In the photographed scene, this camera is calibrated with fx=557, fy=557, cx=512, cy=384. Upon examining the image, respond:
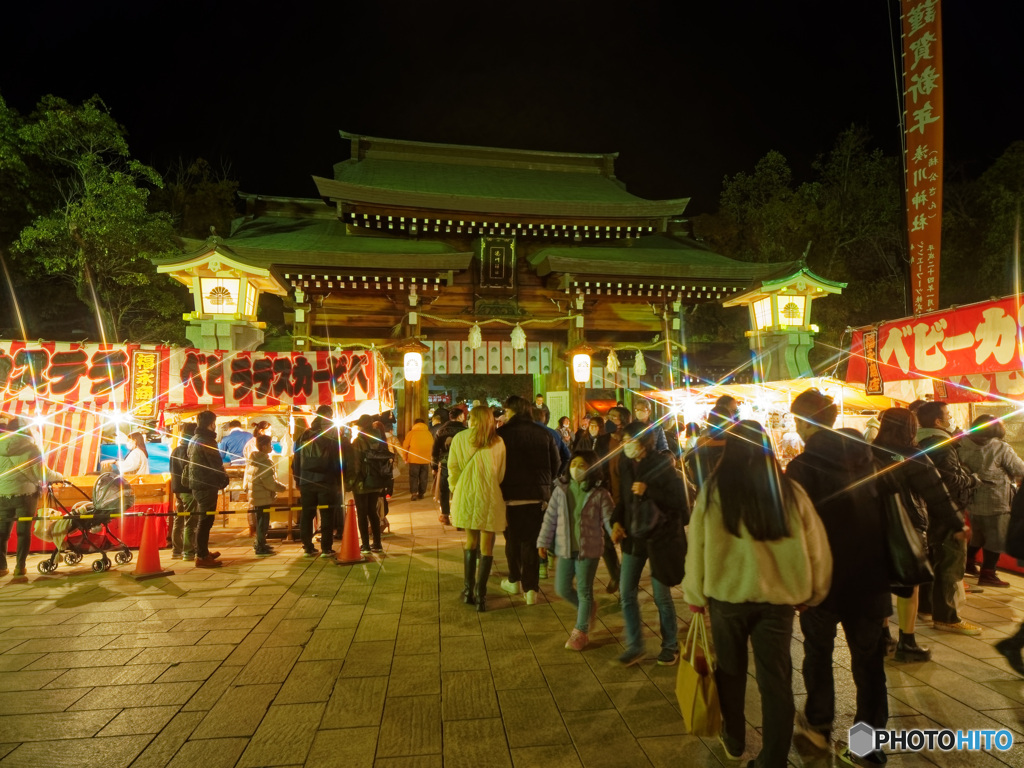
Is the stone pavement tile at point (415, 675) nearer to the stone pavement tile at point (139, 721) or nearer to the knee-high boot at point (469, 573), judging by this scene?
the knee-high boot at point (469, 573)

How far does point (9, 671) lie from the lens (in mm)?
4227

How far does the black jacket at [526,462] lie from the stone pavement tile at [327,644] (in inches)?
73.5

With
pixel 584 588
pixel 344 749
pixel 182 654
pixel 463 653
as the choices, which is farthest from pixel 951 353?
pixel 182 654

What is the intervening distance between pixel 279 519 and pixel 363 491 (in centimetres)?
280

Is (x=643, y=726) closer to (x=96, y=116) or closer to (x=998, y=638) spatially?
(x=998, y=638)

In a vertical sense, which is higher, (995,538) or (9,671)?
(995,538)

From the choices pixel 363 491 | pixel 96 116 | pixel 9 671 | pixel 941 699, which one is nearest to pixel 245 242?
pixel 96 116

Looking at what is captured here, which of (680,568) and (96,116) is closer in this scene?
(680,568)

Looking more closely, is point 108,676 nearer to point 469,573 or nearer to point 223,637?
point 223,637

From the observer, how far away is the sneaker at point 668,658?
13.7ft

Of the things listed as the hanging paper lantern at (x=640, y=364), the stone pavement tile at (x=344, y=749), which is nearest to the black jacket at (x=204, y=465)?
the stone pavement tile at (x=344, y=749)

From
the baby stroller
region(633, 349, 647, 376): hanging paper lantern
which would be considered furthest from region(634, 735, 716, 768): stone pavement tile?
region(633, 349, 647, 376): hanging paper lantern

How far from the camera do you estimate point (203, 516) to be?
7.30 meters

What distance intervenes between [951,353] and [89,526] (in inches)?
461
